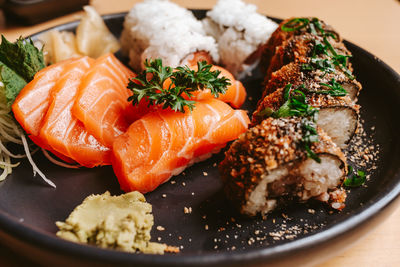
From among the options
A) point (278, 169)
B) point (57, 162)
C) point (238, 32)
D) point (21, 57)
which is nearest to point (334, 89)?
point (278, 169)

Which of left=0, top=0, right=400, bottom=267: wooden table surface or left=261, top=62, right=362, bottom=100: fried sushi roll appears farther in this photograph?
left=0, top=0, right=400, bottom=267: wooden table surface

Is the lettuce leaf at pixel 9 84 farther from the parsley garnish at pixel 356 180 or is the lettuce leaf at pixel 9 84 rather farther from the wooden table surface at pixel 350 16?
the parsley garnish at pixel 356 180

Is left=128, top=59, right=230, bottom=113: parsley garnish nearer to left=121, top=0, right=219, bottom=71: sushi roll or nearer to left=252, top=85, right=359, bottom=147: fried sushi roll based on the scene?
left=252, top=85, right=359, bottom=147: fried sushi roll

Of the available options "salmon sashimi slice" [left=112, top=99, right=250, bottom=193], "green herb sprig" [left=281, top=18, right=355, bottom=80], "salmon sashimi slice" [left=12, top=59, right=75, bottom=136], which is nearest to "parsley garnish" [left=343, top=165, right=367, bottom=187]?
"green herb sprig" [left=281, top=18, right=355, bottom=80]

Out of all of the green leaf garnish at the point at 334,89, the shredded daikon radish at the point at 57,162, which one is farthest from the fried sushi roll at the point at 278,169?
the shredded daikon radish at the point at 57,162

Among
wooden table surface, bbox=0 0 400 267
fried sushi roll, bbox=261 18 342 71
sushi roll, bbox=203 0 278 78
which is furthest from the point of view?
wooden table surface, bbox=0 0 400 267

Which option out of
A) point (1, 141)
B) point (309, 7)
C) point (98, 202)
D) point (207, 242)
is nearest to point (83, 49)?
point (1, 141)

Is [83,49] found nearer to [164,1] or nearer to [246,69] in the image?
[164,1]
